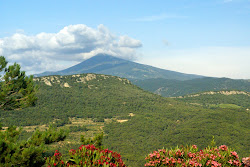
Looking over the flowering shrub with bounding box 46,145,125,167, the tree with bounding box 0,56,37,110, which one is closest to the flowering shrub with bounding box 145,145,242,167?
the flowering shrub with bounding box 46,145,125,167

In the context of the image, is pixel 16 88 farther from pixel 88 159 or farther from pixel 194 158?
pixel 194 158

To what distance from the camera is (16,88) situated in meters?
27.8

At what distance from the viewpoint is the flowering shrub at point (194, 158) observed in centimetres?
1226

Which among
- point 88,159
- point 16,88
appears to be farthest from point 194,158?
point 16,88

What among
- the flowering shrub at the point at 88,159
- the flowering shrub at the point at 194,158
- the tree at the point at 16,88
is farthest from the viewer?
the tree at the point at 16,88

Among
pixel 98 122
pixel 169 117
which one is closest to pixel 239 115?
pixel 169 117

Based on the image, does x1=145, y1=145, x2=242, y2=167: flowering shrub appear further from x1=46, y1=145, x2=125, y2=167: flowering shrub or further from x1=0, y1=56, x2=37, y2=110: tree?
x1=0, y1=56, x2=37, y2=110: tree

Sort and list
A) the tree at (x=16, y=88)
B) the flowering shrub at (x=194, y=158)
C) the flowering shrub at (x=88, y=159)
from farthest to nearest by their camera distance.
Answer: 1. the tree at (x=16, y=88)
2. the flowering shrub at (x=194, y=158)
3. the flowering shrub at (x=88, y=159)

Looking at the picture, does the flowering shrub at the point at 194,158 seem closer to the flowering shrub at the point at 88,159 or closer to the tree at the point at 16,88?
the flowering shrub at the point at 88,159

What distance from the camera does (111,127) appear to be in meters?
176

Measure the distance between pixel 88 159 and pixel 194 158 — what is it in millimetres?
6112

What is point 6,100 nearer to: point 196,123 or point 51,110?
point 196,123

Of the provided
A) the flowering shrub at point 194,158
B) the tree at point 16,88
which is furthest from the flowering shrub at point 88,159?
the tree at point 16,88

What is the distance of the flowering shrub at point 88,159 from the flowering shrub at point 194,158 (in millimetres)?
2062
